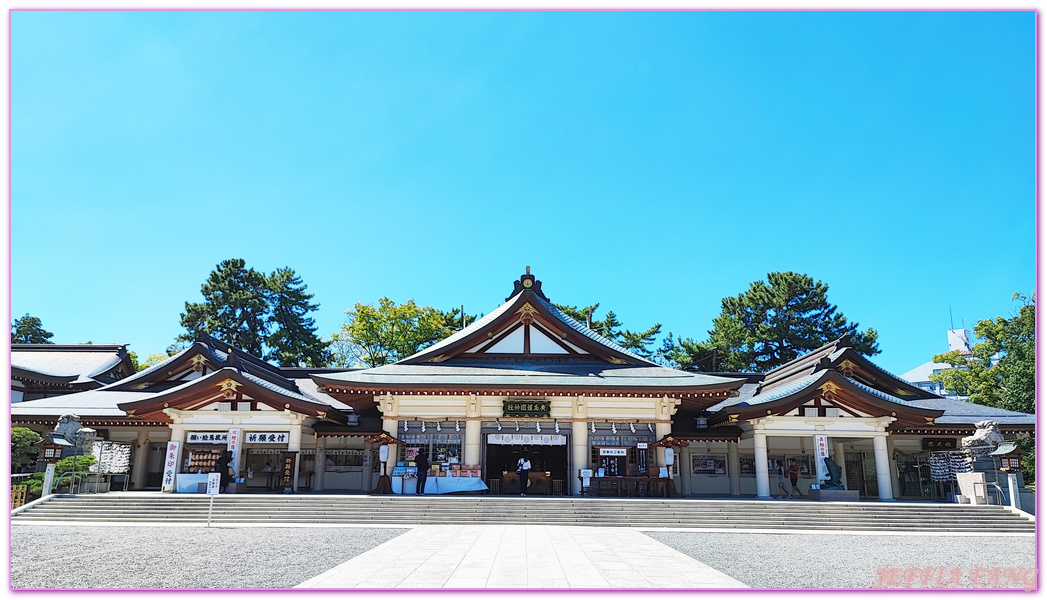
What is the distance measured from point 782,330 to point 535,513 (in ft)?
107

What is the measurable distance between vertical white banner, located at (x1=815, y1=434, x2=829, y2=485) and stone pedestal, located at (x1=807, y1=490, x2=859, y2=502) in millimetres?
1026

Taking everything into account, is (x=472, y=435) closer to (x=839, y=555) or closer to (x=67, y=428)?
(x=67, y=428)

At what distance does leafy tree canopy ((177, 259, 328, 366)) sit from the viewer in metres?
49.4

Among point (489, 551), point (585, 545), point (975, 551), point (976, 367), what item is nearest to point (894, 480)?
point (975, 551)

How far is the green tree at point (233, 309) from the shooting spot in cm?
4959

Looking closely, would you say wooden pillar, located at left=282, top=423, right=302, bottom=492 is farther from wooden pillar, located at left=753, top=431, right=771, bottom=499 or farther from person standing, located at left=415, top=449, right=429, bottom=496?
wooden pillar, located at left=753, top=431, right=771, bottom=499

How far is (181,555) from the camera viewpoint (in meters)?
9.65

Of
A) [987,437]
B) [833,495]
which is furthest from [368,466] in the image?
[987,437]

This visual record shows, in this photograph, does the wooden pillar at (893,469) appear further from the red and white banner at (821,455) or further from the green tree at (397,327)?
the green tree at (397,327)

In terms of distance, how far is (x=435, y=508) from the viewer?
52.2 ft

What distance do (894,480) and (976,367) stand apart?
19.7 meters

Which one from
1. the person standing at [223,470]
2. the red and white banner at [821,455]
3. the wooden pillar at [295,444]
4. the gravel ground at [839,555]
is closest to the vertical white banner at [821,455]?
the red and white banner at [821,455]

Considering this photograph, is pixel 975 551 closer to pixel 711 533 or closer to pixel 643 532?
pixel 711 533

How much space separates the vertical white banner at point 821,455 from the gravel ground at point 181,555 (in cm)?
1317
